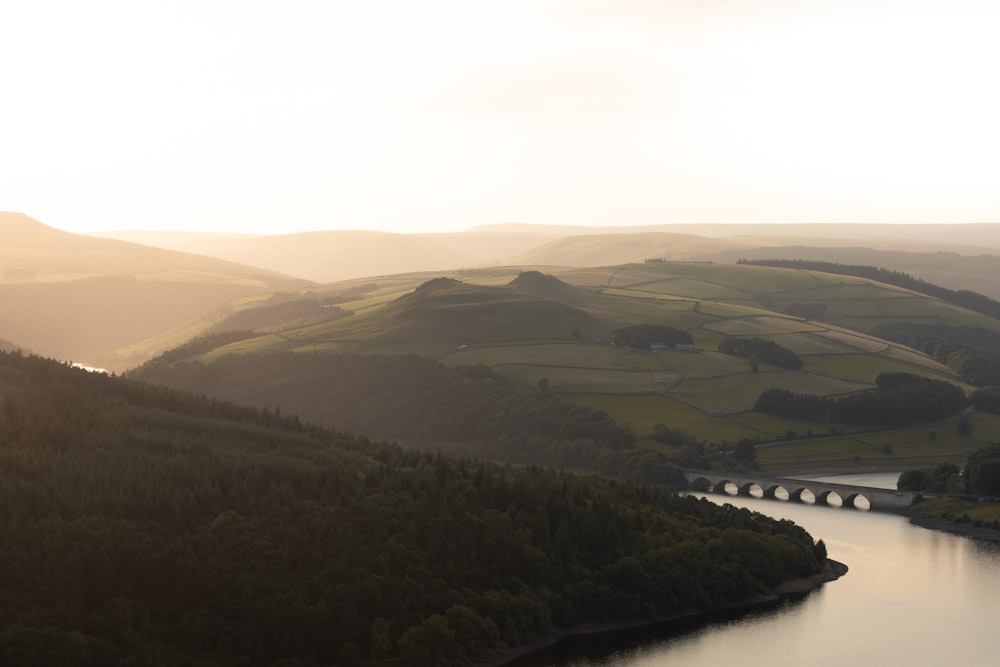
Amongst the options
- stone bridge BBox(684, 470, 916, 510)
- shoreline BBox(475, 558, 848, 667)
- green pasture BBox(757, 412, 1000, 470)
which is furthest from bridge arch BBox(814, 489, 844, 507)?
shoreline BBox(475, 558, 848, 667)

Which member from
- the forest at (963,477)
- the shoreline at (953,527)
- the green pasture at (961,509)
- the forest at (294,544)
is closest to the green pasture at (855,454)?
the forest at (963,477)

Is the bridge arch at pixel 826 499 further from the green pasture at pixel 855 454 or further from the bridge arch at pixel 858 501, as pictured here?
the green pasture at pixel 855 454

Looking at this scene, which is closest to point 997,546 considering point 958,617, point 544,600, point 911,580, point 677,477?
point 911,580

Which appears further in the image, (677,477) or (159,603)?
(677,477)

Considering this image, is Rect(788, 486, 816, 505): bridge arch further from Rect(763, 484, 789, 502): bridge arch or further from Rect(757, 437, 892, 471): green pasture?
Rect(757, 437, 892, 471): green pasture

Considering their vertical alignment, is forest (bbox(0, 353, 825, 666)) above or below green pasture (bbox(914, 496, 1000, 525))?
above

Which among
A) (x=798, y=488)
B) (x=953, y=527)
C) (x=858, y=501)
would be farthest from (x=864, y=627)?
(x=798, y=488)

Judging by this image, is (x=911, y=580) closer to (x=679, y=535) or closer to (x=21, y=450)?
(x=679, y=535)
